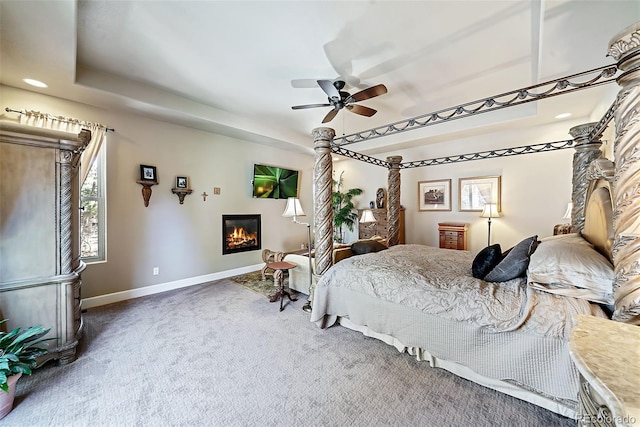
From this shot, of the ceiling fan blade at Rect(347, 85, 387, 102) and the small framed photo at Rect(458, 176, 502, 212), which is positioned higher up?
the ceiling fan blade at Rect(347, 85, 387, 102)

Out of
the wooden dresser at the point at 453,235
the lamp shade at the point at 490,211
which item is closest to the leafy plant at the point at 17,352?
the wooden dresser at the point at 453,235

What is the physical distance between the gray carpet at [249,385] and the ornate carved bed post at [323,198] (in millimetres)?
780

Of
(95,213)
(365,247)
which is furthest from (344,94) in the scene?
(95,213)

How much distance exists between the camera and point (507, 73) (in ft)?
9.65

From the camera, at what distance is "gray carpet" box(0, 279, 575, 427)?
1.51 metres

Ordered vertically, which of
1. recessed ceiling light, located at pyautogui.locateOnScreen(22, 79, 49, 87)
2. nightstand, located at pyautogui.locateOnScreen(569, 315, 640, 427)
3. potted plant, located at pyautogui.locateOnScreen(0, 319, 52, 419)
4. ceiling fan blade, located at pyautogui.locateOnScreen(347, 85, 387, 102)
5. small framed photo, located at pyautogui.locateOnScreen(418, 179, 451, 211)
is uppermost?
recessed ceiling light, located at pyautogui.locateOnScreen(22, 79, 49, 87)

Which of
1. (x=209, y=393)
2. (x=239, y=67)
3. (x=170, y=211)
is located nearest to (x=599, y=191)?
(x=209, y=393)

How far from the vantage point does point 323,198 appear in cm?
285

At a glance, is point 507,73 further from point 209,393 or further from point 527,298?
point 209,393

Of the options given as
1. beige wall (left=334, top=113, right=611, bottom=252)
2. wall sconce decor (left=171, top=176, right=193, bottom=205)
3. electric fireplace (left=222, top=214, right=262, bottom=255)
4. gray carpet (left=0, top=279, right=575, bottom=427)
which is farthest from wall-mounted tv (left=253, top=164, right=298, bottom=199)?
gray carpet (left=0, top=279, right=575, bottom=427)

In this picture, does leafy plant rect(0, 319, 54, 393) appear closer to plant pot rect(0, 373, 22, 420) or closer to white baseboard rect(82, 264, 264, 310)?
plant pot rect(0, 373, 22, 420)

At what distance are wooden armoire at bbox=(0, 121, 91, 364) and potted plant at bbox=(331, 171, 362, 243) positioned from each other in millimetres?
5109

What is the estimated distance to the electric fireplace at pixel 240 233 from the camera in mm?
4797

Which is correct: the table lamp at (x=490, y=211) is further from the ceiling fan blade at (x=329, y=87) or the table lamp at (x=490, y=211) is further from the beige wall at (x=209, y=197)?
the ceiling fan blade at (x=329, y=87)
